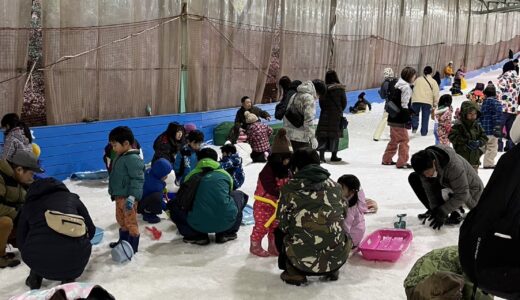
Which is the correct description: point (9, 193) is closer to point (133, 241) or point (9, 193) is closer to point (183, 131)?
point (133, 241)

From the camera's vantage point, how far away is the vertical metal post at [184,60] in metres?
9.97

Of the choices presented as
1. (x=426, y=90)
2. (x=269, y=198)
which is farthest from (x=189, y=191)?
(x=426, y=90)

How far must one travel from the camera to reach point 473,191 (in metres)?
5.45

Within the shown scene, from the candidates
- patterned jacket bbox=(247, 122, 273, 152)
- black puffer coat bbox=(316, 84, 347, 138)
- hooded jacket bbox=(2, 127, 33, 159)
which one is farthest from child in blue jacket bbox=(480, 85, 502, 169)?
hooded jacket bbox=(2, 127, 33, 159)

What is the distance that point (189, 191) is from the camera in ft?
16.8

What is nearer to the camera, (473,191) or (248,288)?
(248,288)

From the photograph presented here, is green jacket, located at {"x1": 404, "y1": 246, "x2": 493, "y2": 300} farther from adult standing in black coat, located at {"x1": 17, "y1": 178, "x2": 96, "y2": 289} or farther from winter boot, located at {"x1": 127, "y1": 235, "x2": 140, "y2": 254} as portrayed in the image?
winter boot, located at {"x1": 127, "y1": 235, "x2": 140, "y2": 254}

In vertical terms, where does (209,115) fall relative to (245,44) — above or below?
below

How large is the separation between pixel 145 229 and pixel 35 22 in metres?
3.61

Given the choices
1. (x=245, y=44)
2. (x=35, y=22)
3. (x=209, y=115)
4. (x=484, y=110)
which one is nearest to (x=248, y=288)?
(x=35, y=22)

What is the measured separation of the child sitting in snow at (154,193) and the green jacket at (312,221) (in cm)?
206

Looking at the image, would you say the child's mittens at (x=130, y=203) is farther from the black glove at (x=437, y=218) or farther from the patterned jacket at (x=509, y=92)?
the patterned jacket at (x=509, y=92)

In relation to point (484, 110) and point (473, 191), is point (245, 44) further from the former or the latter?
A: point (473, 191)

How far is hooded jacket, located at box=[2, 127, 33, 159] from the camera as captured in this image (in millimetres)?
6219
